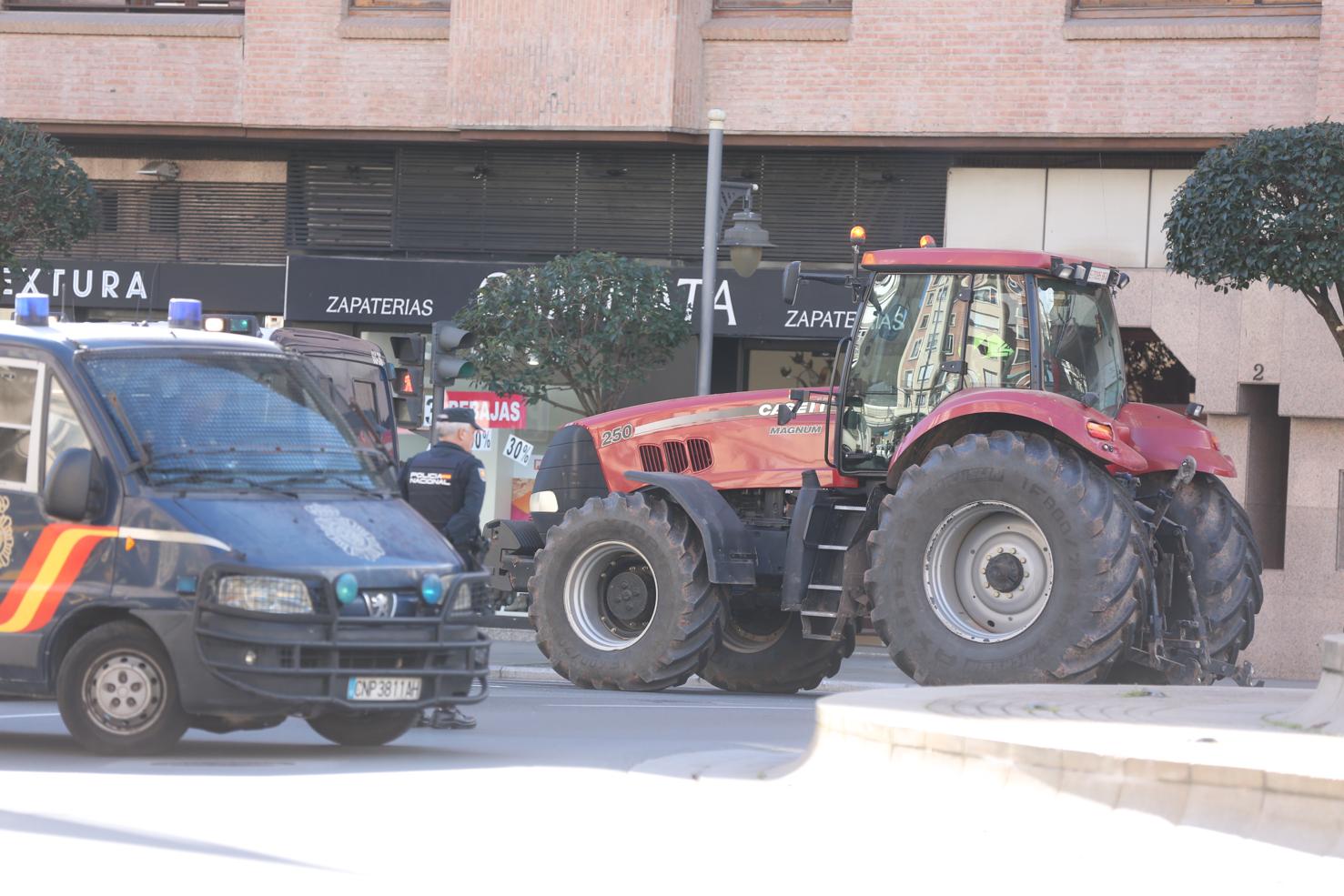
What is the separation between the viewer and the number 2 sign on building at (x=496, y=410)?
2639 cm

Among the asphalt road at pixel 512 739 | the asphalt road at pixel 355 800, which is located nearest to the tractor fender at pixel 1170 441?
the asphalt road at pixel 512 739

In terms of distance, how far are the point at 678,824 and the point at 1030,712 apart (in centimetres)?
192

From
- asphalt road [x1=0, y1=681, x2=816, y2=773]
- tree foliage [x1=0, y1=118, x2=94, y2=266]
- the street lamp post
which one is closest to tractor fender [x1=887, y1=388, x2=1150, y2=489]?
asphalt road [x1=0, y1=681, x2=816, y2=773]

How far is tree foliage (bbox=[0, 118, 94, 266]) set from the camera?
79.8ft

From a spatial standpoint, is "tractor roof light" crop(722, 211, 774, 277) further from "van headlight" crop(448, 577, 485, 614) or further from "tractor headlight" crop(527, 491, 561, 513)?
"van headlight" crop(448, 577, 485, 614)

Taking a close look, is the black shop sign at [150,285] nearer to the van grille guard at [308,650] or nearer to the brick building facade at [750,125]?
the brick building facade at [750,125]

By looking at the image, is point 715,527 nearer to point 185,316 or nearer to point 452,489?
point 452,489

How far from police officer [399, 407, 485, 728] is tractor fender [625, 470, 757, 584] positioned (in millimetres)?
1148

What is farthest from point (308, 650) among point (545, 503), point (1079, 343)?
point (545, 503)

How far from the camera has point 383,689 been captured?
9938 mm

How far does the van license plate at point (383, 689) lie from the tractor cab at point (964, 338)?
4598mm

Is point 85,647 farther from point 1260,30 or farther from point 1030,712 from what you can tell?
point 1260,30

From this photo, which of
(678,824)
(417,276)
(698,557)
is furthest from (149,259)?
(678,824)

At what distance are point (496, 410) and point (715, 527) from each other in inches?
479
